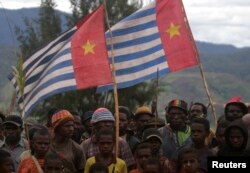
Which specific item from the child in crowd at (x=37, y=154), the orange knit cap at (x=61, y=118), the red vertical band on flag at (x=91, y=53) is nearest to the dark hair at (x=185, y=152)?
the orange knit cap at (x=61, y=118)

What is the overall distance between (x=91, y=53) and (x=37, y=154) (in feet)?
7.53

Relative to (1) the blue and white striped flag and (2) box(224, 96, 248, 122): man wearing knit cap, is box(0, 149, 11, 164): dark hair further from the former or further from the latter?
(1) the blue and white striped flag

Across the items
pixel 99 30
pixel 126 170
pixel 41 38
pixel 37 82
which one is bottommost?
pixel 126 170

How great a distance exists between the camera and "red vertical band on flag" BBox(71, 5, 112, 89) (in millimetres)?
9062

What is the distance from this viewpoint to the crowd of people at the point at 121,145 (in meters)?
7.14

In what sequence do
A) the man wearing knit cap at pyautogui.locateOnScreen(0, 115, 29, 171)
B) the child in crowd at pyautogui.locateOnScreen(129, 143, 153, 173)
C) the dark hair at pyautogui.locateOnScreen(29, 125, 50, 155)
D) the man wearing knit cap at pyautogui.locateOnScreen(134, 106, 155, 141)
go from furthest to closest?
1. the man wearing knit cap at pyautogui.locateOnScreen(134, 106, 155, 141)
2. the man wearing knit cap at pyautogui.locateOnScreen(0, 115, 29, 171)
3. the child in crowd at pyautogui.locateOnScreen(129, 143, 153, 173)
4. the dark hair at pyautogui.locateOnScreen(29, 125, 50, 155)

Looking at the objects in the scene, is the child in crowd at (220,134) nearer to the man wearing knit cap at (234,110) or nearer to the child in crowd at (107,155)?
the man wearing knit cap at (234,110)

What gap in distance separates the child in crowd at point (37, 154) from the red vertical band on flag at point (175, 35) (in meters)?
2.84

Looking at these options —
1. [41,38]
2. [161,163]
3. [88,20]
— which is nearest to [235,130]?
[161,163]

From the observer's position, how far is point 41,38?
150ft

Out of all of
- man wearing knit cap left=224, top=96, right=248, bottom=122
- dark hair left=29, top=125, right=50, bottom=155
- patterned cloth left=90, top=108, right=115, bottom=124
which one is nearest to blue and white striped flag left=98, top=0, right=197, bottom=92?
man wearing knit cap left=224, top=96, right=248, bottom=122

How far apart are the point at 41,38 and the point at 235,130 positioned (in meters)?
39.2

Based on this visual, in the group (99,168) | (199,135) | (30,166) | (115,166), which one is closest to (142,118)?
(199,135)

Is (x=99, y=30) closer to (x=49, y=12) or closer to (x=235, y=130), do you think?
(x=235, y=130)
